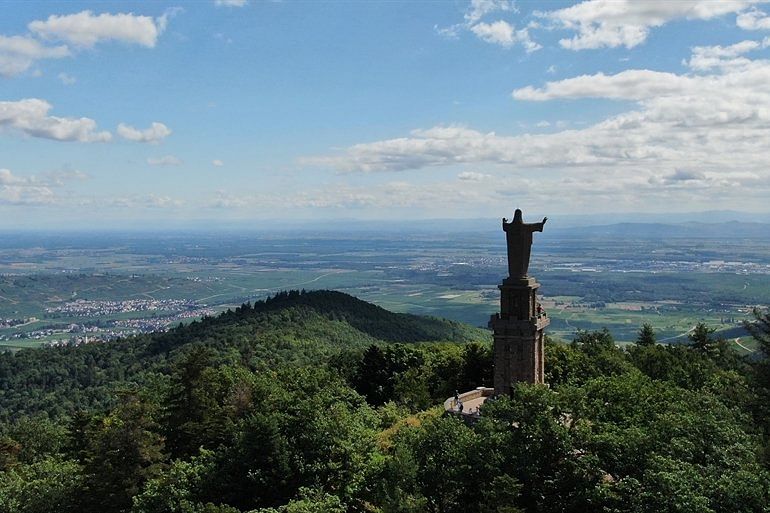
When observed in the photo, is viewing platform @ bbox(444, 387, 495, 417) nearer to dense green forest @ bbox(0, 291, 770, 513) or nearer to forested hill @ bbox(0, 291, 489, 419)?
dense green forest @ bbox(0, 291, 770, 513)

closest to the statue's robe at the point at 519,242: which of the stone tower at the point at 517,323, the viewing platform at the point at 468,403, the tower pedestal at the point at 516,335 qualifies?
the stone tower at the point at 517,323

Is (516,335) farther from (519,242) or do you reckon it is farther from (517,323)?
(519,242)

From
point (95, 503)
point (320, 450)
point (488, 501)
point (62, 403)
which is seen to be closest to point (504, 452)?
point (488, 501)

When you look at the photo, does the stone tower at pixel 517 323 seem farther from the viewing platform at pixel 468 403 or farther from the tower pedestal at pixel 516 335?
the viewing platform at pixel 468 403

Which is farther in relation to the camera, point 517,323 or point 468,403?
point 468,403

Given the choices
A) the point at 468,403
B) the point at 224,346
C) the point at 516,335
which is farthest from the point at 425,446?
the point at 224,346

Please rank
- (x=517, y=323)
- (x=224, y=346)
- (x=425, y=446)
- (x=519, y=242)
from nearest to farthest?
(x=425, y=446) → (x=517, y=323) → (x=519, y=242) → (x=224, y=346)

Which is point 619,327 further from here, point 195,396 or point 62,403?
point 195,396

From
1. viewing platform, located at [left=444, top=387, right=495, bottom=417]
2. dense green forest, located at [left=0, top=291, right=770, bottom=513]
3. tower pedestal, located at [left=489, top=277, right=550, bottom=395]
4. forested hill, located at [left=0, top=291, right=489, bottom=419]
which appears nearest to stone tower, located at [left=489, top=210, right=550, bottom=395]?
tower pedestal, located at [left=489, top=277, right=550, bottom=395]
